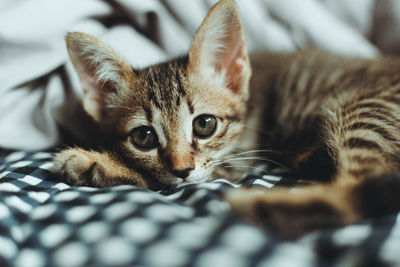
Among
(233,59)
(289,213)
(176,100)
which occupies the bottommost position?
(289,213)

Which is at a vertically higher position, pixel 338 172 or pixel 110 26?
pixel 110 26

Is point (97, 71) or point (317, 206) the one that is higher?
point (97, 71)

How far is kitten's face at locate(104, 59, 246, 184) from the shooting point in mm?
875

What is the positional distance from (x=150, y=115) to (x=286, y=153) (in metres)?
0.48

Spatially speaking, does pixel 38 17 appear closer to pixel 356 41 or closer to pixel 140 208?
pixel 140 208

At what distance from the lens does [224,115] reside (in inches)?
40.2

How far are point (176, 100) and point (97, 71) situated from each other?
1.00 ft

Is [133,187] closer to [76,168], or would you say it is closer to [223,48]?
[76,168]

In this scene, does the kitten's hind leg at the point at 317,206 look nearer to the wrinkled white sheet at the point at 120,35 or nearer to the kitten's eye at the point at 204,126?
the kitten's eye at the point at 204,126

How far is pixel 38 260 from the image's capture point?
1.77ft

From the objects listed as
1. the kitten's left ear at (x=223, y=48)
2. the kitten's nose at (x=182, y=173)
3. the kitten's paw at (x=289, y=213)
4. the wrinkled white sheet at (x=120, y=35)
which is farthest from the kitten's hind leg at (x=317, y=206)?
the wrinkled white sheet at (x=120, y=35)


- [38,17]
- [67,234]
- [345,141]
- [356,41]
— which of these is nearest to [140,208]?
[67,234]

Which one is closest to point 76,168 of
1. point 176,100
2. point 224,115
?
point 176,100

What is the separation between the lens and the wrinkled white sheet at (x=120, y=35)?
1062 millimetres
